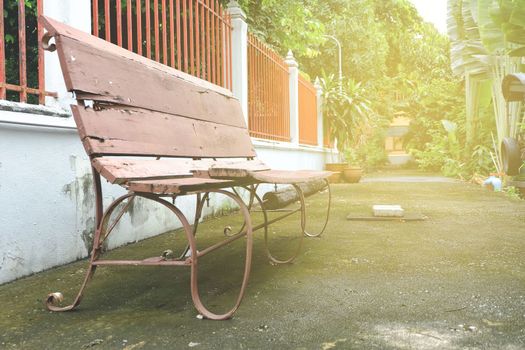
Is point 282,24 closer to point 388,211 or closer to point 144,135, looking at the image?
point 388,211

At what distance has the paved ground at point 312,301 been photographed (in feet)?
5.08

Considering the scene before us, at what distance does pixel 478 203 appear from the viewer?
6012mm

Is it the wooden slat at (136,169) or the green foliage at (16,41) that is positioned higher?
the green foliage at (16,41)

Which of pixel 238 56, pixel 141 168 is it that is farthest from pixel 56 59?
pixel 238 56

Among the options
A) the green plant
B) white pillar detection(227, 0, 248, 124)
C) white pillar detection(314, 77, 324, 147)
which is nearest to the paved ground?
white pillar detection(227, 0, 248, 124)

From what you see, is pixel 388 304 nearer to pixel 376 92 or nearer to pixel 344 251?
pixel 344 251

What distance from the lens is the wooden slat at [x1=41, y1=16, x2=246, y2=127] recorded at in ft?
6.15

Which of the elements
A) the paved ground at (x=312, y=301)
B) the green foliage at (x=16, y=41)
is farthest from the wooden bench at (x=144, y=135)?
the green foliage at (x=16, y=41)

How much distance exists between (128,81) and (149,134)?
28 centimetres

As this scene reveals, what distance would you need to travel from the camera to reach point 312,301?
77.2 inches

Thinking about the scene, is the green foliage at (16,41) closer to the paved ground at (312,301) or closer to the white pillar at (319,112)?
the paved ground at (312,301)

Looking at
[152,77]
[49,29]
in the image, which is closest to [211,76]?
[152,77]

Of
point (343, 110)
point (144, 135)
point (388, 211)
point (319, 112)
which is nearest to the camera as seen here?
point (144, 135)

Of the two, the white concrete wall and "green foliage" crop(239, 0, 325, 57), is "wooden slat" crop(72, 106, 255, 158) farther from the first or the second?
"green foliage" crop(239, 0, 325, 57)
